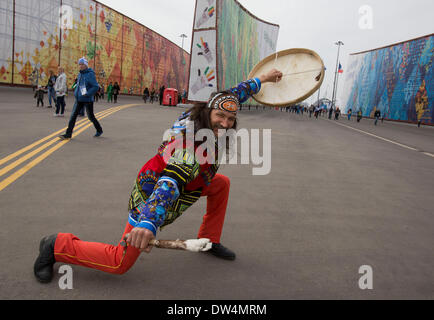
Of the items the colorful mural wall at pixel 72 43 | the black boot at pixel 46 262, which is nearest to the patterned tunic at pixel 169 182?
the black boot at pixel 46 262

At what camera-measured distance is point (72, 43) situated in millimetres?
33531

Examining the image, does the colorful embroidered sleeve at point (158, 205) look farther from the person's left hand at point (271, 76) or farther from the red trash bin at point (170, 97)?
the red trash bin at point (170, 97)

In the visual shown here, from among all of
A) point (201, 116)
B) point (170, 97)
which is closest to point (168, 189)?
point (201, 116)

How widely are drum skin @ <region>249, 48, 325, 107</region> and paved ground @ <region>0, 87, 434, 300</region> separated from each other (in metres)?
1.46

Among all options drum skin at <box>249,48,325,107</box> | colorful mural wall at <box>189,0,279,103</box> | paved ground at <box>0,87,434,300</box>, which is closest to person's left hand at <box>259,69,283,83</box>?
drum skin at <box>249,48,325,107</box>

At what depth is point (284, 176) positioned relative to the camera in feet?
21.9

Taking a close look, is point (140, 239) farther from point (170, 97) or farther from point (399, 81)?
point (399, 81)

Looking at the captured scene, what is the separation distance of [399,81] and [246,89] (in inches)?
1903

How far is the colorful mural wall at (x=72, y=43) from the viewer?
91.6 ft

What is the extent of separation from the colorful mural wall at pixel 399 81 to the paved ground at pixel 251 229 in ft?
122

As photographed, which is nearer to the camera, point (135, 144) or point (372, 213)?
point (372, 213)

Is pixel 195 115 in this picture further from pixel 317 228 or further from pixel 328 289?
pixel 317 228
